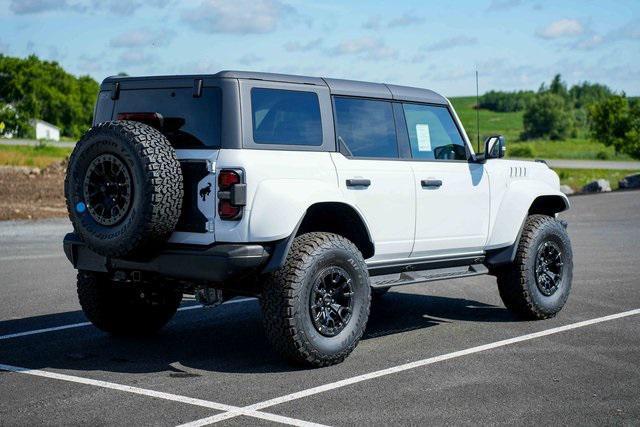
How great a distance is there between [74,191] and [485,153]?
3595 mm

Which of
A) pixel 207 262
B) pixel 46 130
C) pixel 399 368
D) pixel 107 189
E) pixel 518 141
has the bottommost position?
pixel 399 368

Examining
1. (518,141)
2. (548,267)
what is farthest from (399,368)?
(518,141)

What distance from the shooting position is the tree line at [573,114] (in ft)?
Result: 206

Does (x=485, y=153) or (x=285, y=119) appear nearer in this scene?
(x=285, y=119)

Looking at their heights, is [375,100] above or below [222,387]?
above

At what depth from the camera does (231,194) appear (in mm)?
6305

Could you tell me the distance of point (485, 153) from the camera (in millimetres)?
8289

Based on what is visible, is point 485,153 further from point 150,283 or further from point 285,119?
point 150,283

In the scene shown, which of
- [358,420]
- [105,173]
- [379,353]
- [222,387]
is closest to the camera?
[358,420]

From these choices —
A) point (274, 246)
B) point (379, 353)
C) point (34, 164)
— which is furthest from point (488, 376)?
point (34, 164)

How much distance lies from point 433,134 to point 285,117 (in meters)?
1.75

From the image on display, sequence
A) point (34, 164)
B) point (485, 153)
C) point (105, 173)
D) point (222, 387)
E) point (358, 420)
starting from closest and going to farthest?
point (358, 420) < point (222, 387) < point (105, 173) < point (485, 153) < point (34, 164)

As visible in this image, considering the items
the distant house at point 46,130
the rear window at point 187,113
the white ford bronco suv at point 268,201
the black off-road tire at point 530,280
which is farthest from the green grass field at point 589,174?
the distant house at point 46,130

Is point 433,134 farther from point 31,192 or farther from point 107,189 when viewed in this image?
point 31,192
